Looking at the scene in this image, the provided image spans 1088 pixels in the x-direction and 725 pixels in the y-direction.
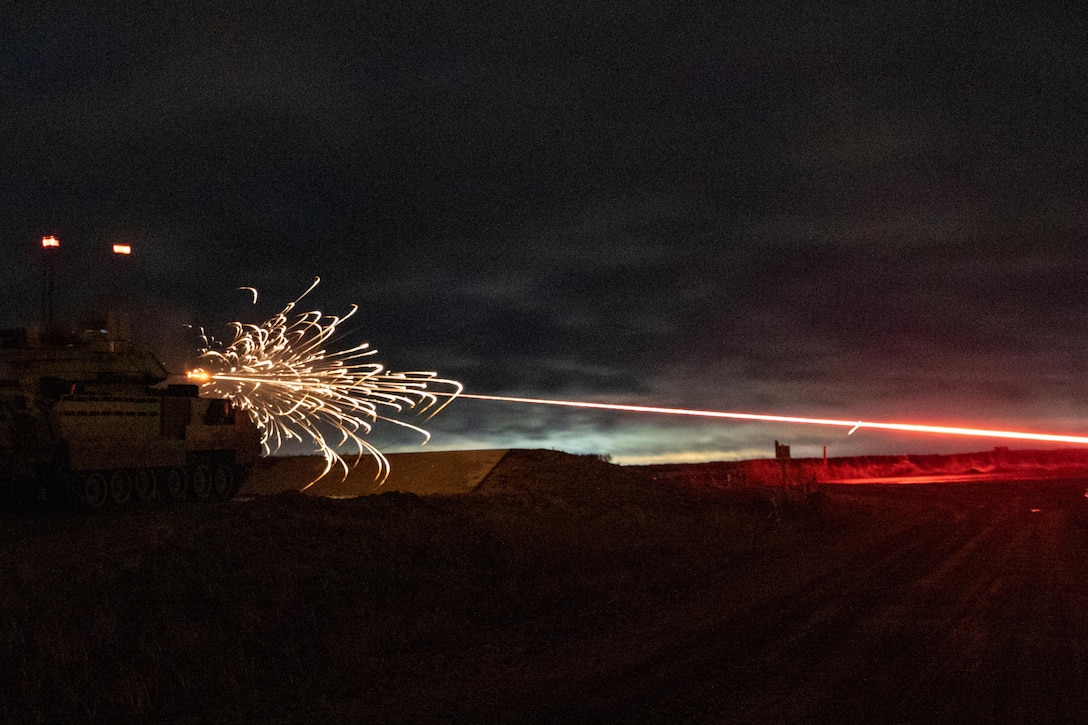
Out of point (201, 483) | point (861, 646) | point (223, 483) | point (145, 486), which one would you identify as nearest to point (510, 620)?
point (861, 646)

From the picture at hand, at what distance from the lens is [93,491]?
74.5 feet

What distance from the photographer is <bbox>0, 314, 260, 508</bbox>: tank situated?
21469mm

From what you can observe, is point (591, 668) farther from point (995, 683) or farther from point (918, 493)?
point (918, 493)

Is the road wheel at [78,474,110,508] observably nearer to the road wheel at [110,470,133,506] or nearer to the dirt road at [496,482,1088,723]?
the road wheel at [110,470,133,506]

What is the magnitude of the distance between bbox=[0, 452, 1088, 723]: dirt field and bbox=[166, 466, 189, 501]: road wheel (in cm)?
517

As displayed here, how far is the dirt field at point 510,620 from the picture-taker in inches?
325

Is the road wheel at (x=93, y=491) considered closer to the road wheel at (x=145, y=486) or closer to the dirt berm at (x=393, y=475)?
the road wheel at (x=145, y=486)

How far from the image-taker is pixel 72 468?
21.5m

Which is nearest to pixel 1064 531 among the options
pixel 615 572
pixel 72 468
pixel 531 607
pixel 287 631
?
pixel 615 572

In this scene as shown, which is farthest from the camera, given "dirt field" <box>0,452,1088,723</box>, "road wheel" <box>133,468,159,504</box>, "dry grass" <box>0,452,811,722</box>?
"road wheel" <box>133,468,159,504</box>

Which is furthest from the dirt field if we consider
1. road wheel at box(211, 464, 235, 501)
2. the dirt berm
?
road wheel at box(211, 464, 235, 501)

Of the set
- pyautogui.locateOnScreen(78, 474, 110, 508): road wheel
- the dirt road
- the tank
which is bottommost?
the dirt road

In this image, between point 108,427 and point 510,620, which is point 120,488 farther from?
point 510,620

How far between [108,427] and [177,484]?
3.41 meters
